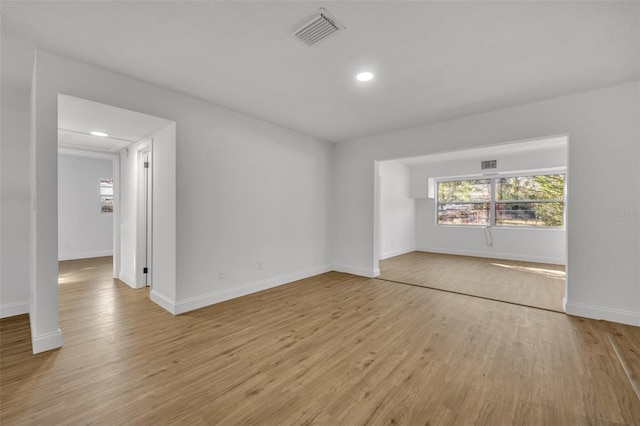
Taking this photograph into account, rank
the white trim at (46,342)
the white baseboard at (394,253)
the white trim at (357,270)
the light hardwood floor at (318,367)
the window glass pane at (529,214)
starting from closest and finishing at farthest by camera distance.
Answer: the light hardwood floor at (318,367)
the white trim at (46,342)
the white trim at (357,270)
the window glass pane at (529,214)
the white baseboard at (394,253)

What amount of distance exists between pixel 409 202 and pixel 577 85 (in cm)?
540

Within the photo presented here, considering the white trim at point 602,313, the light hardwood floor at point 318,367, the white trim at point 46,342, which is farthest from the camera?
the white trim at point 602,313

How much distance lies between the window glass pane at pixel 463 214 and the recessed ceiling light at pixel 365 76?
20.3 feet

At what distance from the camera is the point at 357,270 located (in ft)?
17.0

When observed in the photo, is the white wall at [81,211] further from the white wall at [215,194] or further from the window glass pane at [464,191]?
the window glass pane at [464,191]

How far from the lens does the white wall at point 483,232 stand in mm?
6199

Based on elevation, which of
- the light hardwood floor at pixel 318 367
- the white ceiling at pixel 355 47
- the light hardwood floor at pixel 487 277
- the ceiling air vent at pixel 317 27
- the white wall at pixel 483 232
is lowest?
the light hardwood floor at pixel 318 367

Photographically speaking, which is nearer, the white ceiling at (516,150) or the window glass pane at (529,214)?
the white ceiling at (516,150)

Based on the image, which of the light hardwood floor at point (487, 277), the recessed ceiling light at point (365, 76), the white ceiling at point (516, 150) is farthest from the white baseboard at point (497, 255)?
the recessed ceiling light at point (365, 76)

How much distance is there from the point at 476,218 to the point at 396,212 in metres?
2.22

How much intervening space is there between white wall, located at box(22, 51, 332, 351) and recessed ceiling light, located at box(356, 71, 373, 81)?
1.90 m

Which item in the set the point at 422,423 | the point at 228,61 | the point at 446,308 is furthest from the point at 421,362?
the point at 228,61

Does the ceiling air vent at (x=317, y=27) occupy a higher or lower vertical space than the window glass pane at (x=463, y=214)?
higher

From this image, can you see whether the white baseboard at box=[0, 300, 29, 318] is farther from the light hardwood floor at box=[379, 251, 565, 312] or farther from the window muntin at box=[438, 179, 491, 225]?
the window muntin at box=[438, 179, 491, 225]
